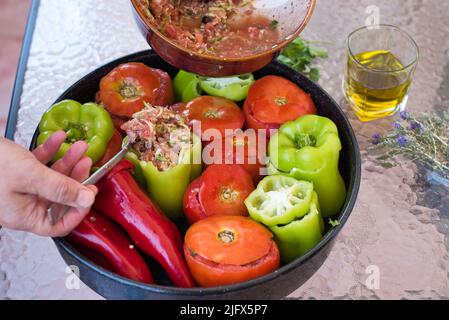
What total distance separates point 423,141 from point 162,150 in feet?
2.03

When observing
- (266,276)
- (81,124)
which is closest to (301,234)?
(266,276)

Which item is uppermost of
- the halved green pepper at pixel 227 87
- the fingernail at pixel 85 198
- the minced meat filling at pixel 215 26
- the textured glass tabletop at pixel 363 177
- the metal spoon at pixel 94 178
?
the minced meat filling at pixel 215 26

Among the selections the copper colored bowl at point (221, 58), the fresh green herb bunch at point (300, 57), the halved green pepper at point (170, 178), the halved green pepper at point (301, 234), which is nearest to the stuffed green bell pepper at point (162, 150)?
the halved green pepper at point (170, 178)

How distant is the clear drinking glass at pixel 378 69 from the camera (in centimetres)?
154

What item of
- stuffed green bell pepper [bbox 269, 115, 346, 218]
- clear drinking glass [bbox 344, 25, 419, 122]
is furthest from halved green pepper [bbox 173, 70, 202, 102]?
clear drinking glass [bbox 344, 25, 419, 122]

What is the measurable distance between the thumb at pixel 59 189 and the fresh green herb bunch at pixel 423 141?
28.8 inches

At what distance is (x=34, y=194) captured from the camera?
1.15 metres

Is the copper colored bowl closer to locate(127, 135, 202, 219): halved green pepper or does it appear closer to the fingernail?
locate(127, 135, 202, 219): halved green pepper

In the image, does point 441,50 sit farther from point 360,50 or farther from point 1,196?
point 1,196

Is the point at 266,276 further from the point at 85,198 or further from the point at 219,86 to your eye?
the point at 219,86

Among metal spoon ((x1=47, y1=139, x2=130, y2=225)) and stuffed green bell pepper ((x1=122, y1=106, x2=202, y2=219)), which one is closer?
metal spoon ((x1=47, y1=139, x2=130, y2=225))

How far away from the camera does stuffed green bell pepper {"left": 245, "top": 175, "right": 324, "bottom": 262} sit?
124 centimetres

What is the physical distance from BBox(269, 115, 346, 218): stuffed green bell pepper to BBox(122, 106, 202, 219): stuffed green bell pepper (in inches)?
6.8

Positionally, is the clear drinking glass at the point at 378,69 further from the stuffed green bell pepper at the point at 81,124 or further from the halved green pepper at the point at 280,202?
the stuffed green bell pepper at the point at 81,124
